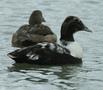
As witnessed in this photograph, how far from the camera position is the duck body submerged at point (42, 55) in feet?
53.0

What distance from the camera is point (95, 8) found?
82.0 ft

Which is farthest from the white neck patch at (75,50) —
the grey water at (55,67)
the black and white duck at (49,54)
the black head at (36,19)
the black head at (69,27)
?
the black head at (36,19)

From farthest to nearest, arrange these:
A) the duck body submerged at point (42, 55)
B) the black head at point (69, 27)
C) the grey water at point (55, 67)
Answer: the black head at point (69, 27)
the duck body submerged at point (42, 55)
the grey water at point (55, 67)

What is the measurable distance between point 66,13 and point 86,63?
728cm

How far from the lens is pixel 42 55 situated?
1620 centimetres

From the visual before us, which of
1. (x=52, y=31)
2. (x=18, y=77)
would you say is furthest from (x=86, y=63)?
(x=52, y=31)

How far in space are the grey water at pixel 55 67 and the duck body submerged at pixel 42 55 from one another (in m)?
0.15

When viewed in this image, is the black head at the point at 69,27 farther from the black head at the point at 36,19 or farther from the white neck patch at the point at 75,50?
the black head at the point at 36,19

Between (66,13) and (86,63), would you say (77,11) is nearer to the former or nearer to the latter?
(66,13)

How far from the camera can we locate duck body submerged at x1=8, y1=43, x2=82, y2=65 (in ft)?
53.0

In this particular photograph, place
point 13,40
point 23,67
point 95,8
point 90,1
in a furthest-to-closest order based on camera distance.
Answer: point 90,1 → point 95,8 → point 13,40 → point 23,67

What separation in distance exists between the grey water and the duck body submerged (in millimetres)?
152

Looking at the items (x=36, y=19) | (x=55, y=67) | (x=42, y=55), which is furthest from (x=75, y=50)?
(x=36, y=19)

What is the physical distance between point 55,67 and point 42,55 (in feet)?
1.32
